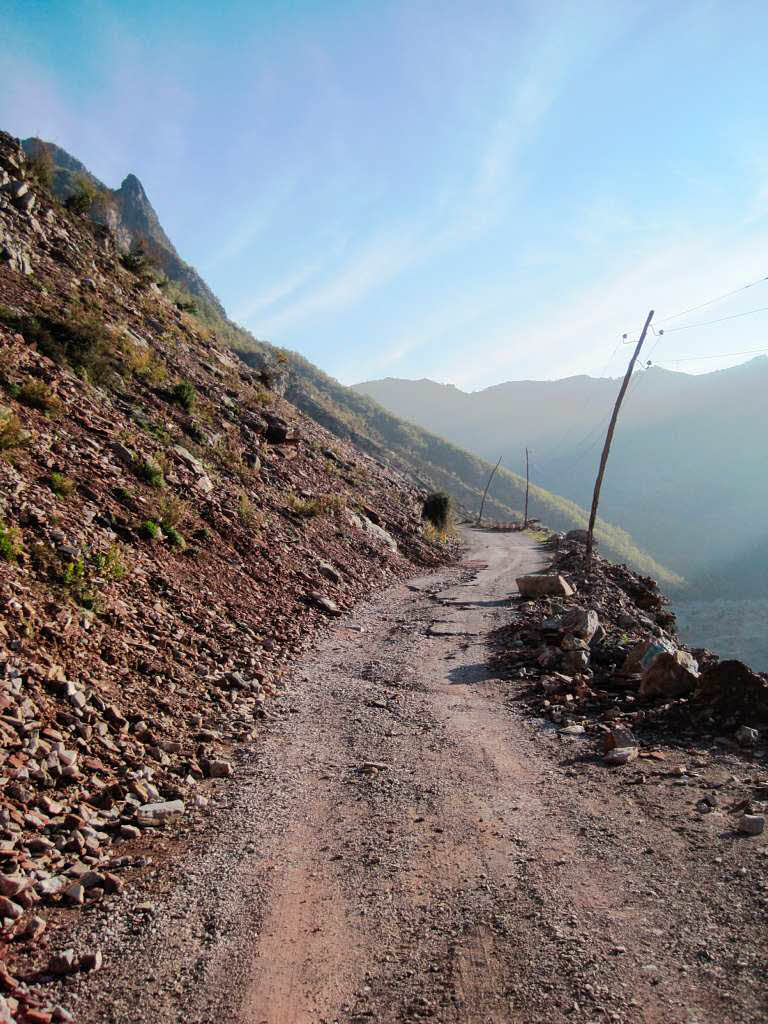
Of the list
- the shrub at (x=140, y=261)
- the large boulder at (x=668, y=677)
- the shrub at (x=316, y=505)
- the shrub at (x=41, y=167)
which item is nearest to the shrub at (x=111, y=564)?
the large boulder at (x=668, y=677)

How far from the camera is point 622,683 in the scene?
343 inches

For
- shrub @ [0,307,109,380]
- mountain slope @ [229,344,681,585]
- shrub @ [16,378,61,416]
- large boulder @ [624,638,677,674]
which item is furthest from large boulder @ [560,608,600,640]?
mountain slope @ [229,344,681,585]

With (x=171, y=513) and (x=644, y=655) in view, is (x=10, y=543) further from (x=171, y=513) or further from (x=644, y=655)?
(x=644, y=655)

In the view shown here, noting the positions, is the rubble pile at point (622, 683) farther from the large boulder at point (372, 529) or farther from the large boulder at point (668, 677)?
the large boulder at point (372, 529)

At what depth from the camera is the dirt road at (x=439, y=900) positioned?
3.02 meters

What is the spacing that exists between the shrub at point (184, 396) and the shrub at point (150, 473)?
557 cm

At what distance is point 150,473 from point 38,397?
8.01 feet

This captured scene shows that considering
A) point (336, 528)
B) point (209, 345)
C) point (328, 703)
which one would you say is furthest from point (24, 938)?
point (209, 345)

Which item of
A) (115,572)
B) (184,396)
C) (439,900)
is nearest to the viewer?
(439,900)

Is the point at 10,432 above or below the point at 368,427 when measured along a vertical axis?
below

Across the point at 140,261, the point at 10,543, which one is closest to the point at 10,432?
the point at 10,543

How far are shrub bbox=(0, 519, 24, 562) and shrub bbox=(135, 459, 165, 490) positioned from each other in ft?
15.2

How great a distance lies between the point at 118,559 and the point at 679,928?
803 centimetres

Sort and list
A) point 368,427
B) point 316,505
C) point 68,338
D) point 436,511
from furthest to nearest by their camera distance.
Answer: point 368,427 → point 436,511 → point 316,505 → point 68,338
